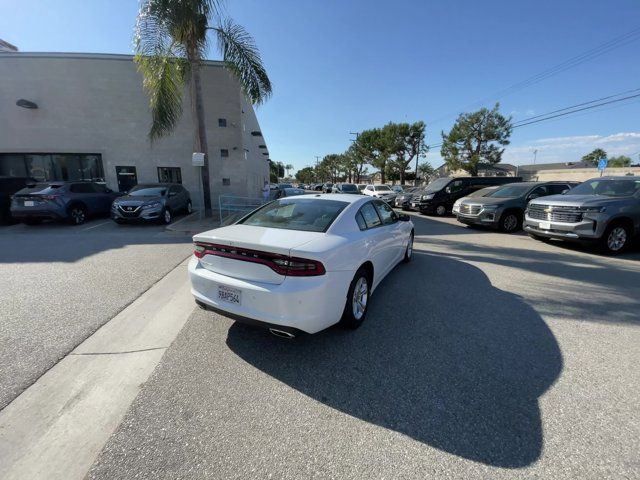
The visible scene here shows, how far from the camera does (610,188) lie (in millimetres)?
7766

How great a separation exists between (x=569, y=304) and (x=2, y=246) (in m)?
11.5

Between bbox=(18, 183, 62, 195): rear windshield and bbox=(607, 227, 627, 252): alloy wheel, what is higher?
bbox=(18, 183, 62, 195): rear windshield

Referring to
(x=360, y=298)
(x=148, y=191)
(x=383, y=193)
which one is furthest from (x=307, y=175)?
(x=360, y=298)

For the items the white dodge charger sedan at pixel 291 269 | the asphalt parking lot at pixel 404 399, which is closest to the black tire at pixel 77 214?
the asphalt parking lot at pixel 404 399

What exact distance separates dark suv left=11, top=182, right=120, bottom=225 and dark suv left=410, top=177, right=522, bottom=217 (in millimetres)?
14019

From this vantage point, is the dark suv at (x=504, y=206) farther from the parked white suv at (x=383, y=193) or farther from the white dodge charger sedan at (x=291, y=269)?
the parked white suv at (x=383, y=193)

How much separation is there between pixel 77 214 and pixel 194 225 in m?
3.88

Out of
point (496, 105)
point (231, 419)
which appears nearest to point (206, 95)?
point (231, 419)

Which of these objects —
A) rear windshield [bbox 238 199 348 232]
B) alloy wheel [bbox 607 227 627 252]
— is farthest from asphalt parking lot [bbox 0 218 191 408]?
alloy wheel [bbox 607 227 627 252]

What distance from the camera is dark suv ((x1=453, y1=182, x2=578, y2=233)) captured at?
32.6ft

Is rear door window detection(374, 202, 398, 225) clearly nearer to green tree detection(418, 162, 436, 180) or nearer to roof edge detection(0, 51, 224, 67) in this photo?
roof edge detection(0, 51, 224, 67)

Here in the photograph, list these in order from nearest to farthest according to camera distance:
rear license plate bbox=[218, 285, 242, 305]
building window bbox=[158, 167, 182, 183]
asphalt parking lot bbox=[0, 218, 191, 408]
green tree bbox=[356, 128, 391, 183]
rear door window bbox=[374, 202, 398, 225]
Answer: rear license plate bbox=[218, 285, 242, 305]
asphalt parking lot bbox=[0, 218, 191, 408]
rear door window bbox=[374, 202, 398, 225]
building window bbox=[158, 167, 182, 183]
green tree bbox=[356, 128, 391, 183]

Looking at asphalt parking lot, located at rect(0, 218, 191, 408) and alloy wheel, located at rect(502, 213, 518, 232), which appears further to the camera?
alloy wheel, located at rect(502, 213, 518, 232)

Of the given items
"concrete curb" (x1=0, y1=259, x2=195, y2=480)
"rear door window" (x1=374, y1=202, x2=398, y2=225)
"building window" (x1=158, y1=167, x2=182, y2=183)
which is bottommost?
"concrete curb" (x1=0, y1=259, x2=195, y2=480)
